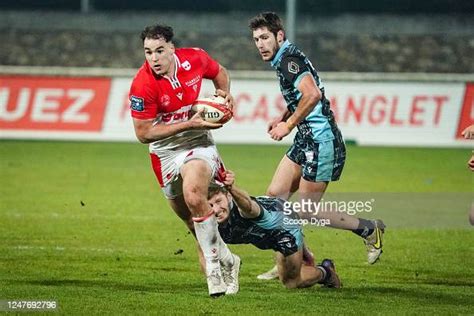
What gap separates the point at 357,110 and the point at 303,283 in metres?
12.9

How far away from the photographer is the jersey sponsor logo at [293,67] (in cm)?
1031

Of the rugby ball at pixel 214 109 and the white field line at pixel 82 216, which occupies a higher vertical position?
the rugby ball at pixel 214 109

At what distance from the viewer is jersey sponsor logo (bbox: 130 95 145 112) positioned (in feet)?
30.9

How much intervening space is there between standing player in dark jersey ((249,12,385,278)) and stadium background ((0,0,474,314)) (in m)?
0.49

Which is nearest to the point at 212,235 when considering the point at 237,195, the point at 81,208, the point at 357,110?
the point at 237,195

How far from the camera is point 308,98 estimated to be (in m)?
10.1

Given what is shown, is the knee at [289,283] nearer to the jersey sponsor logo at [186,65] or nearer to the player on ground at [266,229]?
the player on ground at [266,229]

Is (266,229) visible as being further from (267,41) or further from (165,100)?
(267,41)

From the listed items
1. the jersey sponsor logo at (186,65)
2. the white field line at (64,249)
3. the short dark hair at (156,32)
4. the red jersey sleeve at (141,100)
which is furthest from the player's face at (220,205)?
the white field line at (64,249)

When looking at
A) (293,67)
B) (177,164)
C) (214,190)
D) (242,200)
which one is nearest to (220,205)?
(214,190)

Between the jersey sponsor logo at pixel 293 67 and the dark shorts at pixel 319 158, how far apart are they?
0.72 m

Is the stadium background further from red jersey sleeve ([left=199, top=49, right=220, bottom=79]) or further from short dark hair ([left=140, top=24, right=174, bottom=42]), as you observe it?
short dark hair ([left=140, top=24, right=174, bottom=42])

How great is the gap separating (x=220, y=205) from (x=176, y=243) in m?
3.18

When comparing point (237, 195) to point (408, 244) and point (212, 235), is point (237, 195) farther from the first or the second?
point (408, 244)
